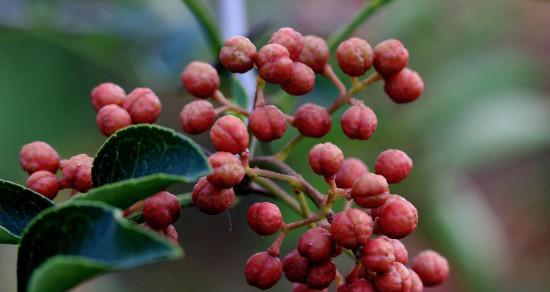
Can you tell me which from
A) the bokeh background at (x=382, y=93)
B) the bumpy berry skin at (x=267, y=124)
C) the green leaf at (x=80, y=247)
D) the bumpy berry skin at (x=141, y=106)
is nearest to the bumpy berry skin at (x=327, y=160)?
the bumpy berry skin at (x=267, y=124)

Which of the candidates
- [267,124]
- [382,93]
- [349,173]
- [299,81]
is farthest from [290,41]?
[382,93]

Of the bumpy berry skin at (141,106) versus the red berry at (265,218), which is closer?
the red berry at (265,218)

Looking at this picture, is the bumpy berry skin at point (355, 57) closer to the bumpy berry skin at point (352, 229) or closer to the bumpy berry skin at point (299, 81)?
the bumpy berry skin at point (299, 81)

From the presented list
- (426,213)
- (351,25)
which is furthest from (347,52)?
(426,213)

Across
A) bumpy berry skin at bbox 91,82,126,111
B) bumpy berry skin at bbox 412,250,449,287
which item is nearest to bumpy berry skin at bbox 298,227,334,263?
bumpy berry skin at bbox 412,250,449,287

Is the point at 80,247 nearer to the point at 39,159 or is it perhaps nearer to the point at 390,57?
the point at 39,159

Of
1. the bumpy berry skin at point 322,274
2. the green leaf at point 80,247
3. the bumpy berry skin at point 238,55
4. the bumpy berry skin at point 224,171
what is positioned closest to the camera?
the green leaf at point 80,247
